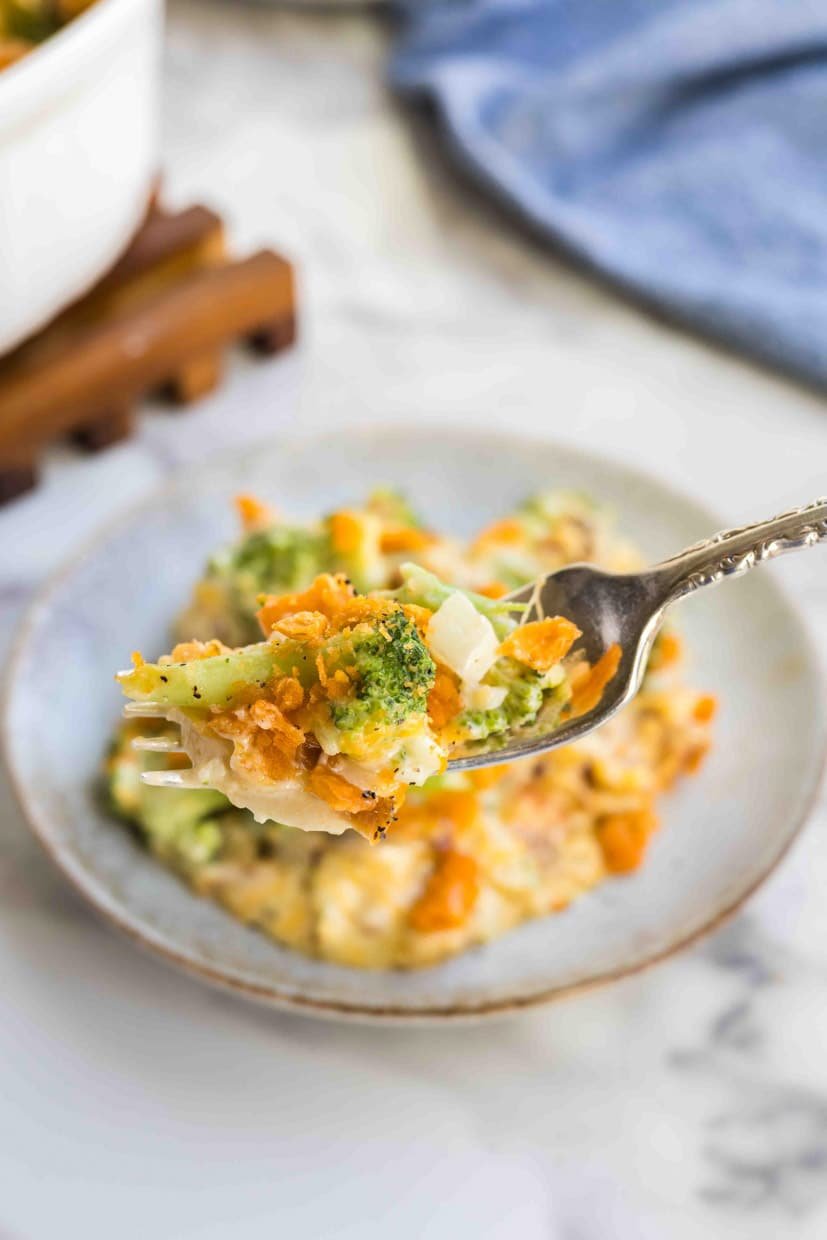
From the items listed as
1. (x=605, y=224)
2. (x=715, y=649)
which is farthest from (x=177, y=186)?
(x=715, y=649)

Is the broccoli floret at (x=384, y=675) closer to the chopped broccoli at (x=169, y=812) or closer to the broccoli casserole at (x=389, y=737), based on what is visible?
the broccoli casserole at (x=389, y=737)

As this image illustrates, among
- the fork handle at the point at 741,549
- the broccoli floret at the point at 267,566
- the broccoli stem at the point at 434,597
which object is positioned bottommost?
the broccoli stem at the point at 434,597

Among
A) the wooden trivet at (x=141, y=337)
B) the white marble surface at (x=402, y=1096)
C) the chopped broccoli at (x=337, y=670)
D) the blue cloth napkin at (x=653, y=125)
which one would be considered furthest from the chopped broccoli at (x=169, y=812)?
the blue cloth napkin at (x=653, y=125)

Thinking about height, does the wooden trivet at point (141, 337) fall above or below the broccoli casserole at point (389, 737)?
above

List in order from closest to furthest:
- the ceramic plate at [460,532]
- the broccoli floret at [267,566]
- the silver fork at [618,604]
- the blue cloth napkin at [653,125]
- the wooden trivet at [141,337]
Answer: the silver fork at [618,604]
the ceramic plate at [460,532]
the broccoli floret at [267,566]
the wooden trivet at [141,337]
the blue cloth napkin at [653,125]

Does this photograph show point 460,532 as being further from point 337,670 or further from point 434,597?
point 337,670

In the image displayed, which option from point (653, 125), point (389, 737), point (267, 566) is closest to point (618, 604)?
point (389, 737)

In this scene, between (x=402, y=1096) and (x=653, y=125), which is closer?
(x=402, y=1096)
